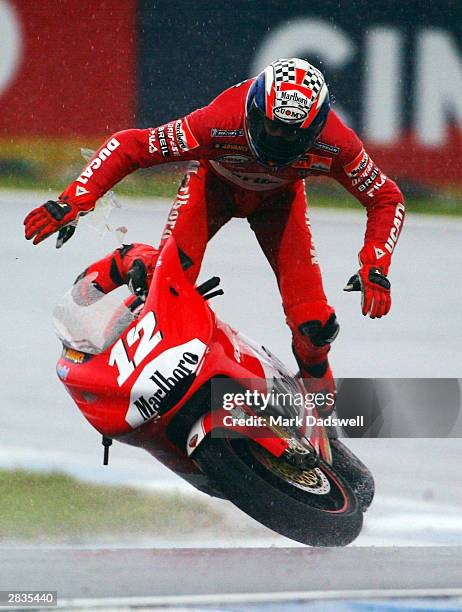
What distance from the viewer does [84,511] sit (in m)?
4.44

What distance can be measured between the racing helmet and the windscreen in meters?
0.75

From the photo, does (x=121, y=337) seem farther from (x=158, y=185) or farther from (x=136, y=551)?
(x=158, y=185)

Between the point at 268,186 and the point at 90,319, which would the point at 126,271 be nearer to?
the point at 90,319

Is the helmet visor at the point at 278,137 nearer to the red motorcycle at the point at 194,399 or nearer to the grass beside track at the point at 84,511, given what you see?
the red motorcycle at the point at 194,399

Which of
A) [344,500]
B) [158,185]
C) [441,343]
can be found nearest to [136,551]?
[344,500]

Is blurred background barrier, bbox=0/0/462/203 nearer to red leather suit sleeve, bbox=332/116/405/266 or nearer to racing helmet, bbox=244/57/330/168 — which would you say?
red leather suit sleeve, bbox=332/116/405/266

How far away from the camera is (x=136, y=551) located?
3.27 m

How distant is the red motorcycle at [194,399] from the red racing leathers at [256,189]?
1.98 feet

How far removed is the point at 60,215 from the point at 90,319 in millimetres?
A: 428

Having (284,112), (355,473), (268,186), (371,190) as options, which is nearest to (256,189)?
(268,186)

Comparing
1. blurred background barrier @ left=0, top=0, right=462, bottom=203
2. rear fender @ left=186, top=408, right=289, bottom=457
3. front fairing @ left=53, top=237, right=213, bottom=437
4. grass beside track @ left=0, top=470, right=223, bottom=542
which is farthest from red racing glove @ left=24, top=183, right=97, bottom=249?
blurred background barrier @ left=0, top=0, right=462, bottom=203

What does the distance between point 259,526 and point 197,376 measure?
1131 mm

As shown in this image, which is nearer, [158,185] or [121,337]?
[121,337]

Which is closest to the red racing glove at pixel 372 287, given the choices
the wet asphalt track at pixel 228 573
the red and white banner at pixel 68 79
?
the wet asphalt track at pixel 228 573
